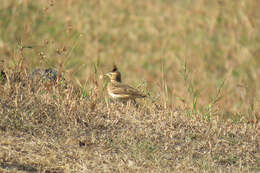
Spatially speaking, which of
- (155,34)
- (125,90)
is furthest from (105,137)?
(155,34)

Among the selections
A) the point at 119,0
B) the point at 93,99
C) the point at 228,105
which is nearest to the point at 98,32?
the point at 119,0

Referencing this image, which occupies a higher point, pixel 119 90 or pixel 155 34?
pixel 119 90

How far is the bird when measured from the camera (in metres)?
7.96

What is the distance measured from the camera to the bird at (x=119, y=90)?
7.96 meters

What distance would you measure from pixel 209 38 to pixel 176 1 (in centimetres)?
195

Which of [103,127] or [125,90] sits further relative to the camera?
[125,90]

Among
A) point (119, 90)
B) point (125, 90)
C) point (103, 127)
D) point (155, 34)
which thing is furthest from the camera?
point (155, 34)

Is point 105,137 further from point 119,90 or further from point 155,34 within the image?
point 155,34

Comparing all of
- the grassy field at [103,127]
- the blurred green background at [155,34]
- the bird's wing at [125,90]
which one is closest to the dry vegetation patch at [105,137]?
the grassy field at [103,127]

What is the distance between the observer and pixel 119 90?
8.27 metres

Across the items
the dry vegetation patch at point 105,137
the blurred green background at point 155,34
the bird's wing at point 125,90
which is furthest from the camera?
the blurred green background at point 155,34

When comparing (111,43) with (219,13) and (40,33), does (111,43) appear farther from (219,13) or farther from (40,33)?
(219,13)

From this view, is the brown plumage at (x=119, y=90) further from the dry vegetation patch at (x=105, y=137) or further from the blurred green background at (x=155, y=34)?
the blurred green background at (x=155, y=34)

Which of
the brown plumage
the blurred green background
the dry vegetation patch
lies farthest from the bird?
the blurred green background
